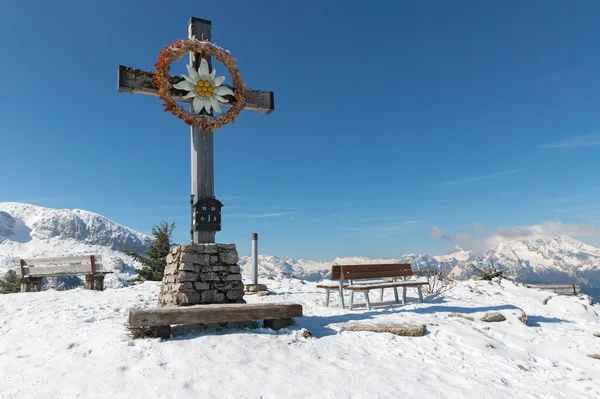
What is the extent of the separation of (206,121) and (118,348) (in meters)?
4.50

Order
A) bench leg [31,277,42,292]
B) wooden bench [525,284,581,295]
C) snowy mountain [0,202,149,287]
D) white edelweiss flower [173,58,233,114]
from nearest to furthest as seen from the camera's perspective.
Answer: white edelweiss flower [173,58,233,114], bench leg [31,277,42,292], wooden bench [525,284,581,295], snowy mountain [0,202,149,287]

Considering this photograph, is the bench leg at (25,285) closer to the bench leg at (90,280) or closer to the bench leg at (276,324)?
the bench leg at (90,280)

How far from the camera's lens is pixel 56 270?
13.8m

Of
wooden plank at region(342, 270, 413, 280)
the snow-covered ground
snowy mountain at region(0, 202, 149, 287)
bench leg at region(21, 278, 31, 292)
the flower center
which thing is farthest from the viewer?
snowy mountain at region(0, 202, 149, 287)

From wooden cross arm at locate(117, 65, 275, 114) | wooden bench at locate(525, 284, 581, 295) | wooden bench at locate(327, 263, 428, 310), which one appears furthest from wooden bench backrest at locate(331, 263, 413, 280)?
wooden bench at locate(525, 284, 581, 295)

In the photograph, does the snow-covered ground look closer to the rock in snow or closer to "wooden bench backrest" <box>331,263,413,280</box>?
the rock in snow

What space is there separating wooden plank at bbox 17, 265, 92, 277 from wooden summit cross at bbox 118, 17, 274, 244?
8.88 meters

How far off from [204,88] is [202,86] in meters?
0.06

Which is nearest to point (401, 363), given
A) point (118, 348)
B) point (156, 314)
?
point (156, 314)

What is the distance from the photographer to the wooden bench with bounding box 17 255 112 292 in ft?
44.8

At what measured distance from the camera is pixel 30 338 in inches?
233

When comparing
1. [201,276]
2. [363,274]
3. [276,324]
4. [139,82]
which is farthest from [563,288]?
[139,82]

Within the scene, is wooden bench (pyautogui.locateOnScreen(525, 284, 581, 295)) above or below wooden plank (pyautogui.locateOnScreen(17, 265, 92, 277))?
below

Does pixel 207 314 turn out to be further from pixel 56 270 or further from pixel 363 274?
pixel 56 270
